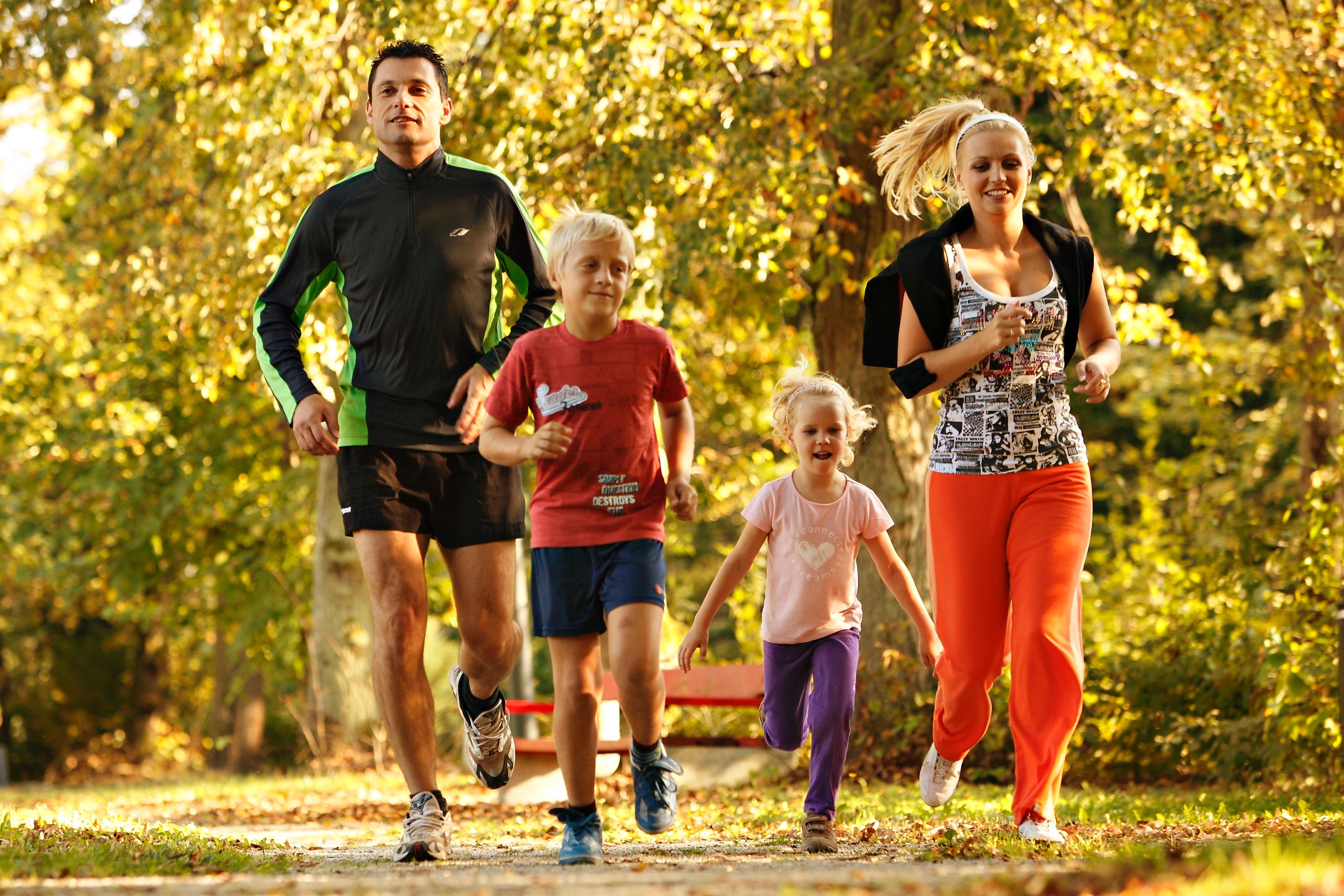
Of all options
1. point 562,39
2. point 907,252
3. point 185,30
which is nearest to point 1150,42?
point 562,39

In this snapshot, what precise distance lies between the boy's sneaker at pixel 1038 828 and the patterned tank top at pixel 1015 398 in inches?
43.3

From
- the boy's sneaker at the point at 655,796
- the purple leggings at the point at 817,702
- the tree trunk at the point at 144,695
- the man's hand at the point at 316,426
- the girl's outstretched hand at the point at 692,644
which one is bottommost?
the tree trunk at the point at 144,695

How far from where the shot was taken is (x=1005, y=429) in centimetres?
472

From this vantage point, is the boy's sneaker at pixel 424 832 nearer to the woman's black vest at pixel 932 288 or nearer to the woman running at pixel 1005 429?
the woman running at pixel 1005 429

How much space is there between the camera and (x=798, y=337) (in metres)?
15.4

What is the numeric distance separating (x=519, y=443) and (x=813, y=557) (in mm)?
1179

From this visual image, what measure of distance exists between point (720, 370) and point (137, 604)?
330 inches

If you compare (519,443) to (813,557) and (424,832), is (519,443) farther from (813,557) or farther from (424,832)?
(424,832)

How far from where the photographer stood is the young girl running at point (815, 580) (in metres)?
4.91

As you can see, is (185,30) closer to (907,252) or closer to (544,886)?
(907,252)

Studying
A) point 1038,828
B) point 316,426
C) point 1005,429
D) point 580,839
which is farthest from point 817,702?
point 316,426

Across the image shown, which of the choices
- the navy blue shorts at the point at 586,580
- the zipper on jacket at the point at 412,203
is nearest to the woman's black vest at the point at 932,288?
the navy blue shorts at the point at 586,580

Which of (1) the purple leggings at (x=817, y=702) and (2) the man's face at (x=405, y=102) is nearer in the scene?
(1) the purple leggings at (x=817, y=702)

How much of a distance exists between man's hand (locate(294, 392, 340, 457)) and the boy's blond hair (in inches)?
37.4
